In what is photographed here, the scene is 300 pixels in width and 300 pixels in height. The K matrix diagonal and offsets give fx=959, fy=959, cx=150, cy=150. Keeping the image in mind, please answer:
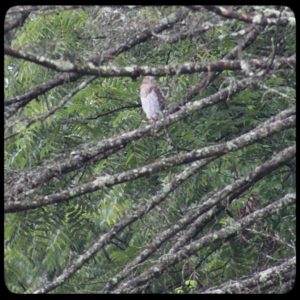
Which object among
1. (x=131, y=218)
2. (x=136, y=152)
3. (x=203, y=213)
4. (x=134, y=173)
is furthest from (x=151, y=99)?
(x=134, y=173)

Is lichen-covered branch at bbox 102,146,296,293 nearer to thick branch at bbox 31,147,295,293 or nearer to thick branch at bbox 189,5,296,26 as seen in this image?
thick branch at bbox 31,147,295,293

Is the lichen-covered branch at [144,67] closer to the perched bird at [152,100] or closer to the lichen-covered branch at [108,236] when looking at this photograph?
the lichen-covered branch at [108,236]

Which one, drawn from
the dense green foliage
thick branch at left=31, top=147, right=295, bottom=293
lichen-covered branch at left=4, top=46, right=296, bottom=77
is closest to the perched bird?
the dense green foliage

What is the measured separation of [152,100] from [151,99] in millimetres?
103

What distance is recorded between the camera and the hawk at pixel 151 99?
6516 mm

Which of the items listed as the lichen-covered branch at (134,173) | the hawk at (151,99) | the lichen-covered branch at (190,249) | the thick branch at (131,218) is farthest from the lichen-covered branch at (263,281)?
the hawk at (151,99)

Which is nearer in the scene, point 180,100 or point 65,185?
point 180,100

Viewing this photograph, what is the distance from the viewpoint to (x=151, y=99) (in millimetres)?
7227

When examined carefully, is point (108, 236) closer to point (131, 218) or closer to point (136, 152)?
point (131, 218)
